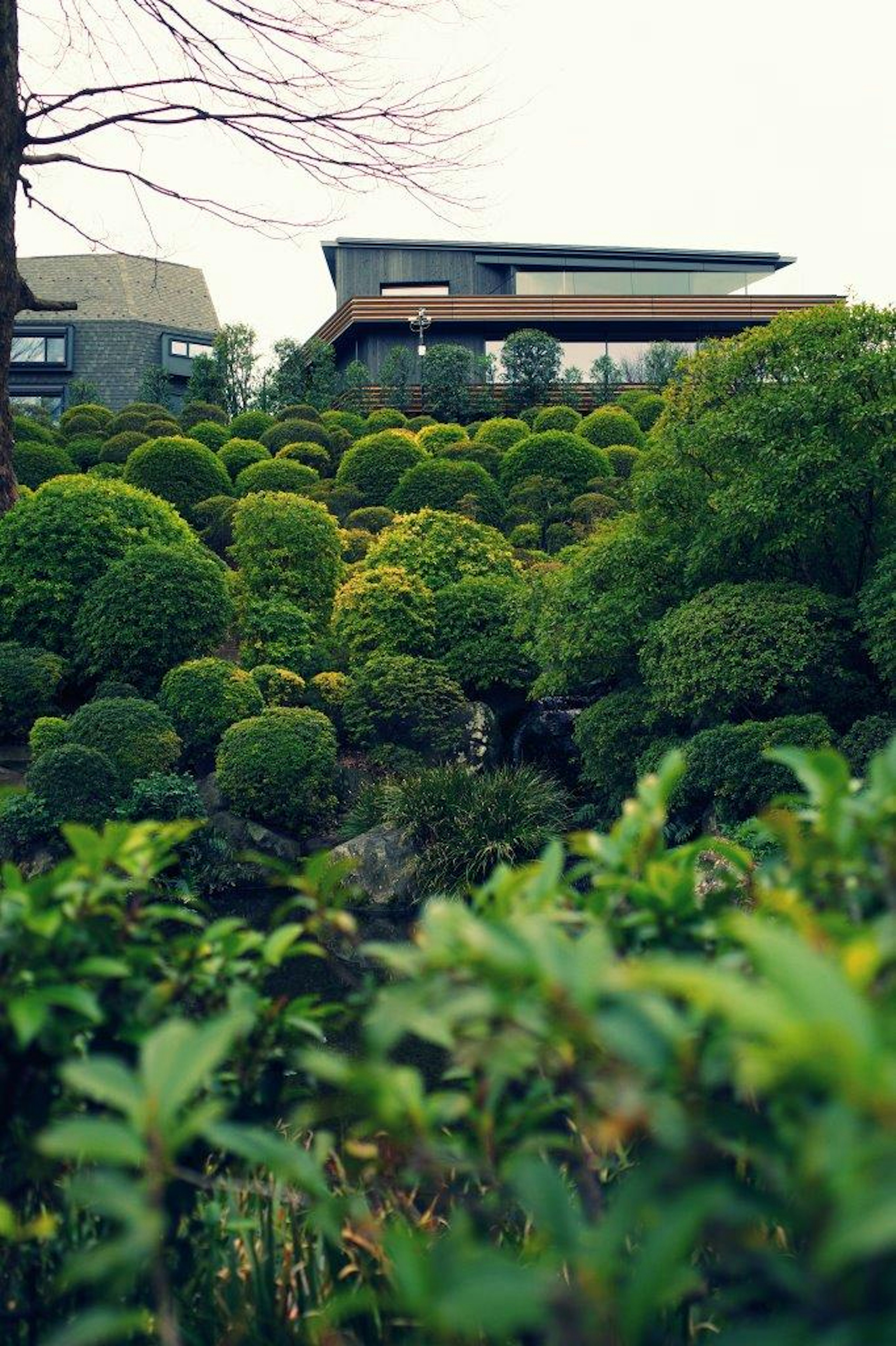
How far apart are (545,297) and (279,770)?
87.4 ft

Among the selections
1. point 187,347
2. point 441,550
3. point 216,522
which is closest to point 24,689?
point 441,550

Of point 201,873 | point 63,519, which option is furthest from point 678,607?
point 63,519

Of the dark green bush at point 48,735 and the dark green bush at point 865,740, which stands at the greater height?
the dark green bush at point 865,740

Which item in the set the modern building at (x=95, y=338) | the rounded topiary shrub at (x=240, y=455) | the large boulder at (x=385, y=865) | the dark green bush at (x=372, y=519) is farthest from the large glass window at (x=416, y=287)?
the large boulder at (x=385, y=865)

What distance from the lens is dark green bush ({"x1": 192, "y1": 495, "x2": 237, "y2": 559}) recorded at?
20.0 metres

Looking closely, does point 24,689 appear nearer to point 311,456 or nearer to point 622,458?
point 311,456

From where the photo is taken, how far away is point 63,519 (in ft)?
47.1

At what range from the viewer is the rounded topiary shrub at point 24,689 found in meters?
12.9

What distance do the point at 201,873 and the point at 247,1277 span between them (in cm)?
872

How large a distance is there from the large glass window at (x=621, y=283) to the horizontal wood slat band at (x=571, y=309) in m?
A: 0.92

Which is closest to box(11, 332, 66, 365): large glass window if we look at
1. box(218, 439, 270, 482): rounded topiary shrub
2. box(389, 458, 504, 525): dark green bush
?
box(218, 439, 270, 482): rounded topiary shrub

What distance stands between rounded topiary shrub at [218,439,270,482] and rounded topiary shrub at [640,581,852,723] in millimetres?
15922

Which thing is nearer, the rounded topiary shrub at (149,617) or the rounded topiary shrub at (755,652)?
the rounded topiary shrub at (755,652)

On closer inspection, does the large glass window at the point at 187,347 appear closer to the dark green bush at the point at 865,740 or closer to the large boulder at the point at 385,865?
the large boulder at the point at 385,865
